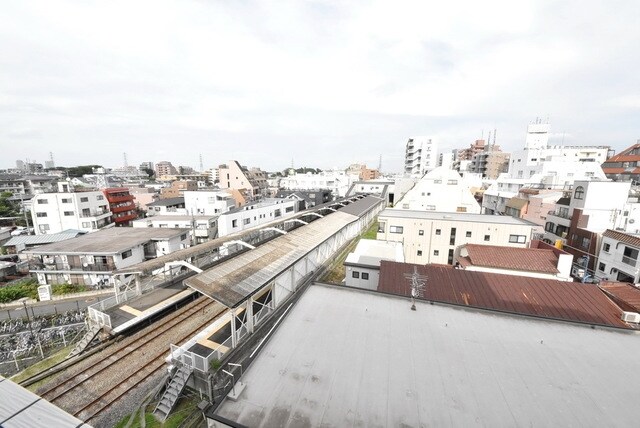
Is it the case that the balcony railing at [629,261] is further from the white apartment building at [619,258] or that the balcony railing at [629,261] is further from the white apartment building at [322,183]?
the white apartment building at [322,183]

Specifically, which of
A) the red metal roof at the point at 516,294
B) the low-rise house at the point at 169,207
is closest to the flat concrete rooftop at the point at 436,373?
the red metal roof at the point at 516,294

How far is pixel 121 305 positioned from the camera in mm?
13578

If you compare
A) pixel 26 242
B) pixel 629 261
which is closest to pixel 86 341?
pixel 26 242

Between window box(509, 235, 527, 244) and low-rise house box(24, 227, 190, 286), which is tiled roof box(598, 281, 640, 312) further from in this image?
low-rise house box(24, 227, 190, 286)

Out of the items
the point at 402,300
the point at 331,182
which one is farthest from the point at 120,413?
the point at 331,182

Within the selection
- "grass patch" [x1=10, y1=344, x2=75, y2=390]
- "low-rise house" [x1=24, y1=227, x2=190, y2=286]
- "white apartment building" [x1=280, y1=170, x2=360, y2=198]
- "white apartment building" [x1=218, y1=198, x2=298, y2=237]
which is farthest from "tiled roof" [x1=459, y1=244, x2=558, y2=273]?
"white apartment building" [x1=280, y1=170, x2=360, y2=198]

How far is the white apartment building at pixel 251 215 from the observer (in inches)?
1288

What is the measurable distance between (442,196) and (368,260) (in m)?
24.7

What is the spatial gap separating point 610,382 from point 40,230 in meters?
56.5

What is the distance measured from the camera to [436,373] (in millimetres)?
6426

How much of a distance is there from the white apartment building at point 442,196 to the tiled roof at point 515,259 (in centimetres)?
1856

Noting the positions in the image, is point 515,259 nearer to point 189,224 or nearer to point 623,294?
point 623,294

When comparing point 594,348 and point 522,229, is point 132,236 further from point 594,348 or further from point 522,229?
point 522,229

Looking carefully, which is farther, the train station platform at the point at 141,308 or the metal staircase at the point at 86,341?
the train station platform at the point at 141,308
